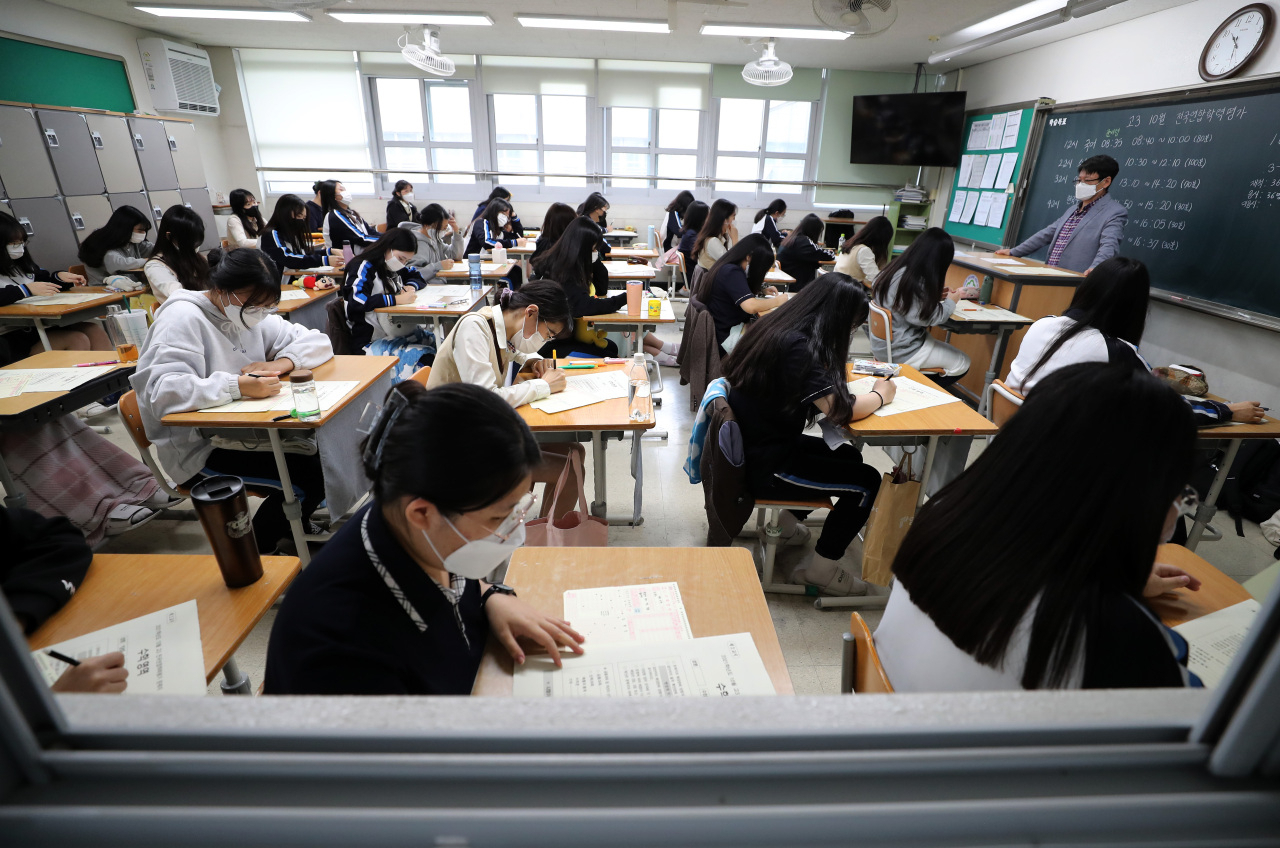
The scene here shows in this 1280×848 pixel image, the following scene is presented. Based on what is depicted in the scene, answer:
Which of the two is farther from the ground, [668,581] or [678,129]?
[678,129]

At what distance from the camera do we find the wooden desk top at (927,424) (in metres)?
2.16

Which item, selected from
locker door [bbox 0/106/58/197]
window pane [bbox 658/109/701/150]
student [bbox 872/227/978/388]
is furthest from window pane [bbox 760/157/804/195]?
locker door [bbox 0/106/58/197]

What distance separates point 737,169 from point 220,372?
25.3 ft

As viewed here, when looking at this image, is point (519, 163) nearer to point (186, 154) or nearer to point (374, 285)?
point (186, 154)

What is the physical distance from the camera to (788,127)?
8250 millimetres

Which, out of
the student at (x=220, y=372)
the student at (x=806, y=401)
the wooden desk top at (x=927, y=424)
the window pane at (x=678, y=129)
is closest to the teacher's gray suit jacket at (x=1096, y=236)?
the wooden desk top at (x=927, y=424)

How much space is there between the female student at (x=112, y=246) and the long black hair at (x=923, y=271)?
5.30 m

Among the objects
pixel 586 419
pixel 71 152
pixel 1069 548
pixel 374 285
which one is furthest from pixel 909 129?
pixel 71 152

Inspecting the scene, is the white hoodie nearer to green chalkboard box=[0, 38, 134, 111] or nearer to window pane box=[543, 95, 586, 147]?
green chalkboard box=[0, 38, 134, 111]

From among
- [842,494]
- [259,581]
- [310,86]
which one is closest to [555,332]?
[842,494]

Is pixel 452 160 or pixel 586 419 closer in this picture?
pixel 586 419

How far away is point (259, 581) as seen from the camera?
1.25 m

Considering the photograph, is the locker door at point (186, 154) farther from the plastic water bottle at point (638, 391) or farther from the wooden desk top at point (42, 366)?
the plastic water bottle at point (638, 391)

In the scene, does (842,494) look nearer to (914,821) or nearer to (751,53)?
(914,821)
